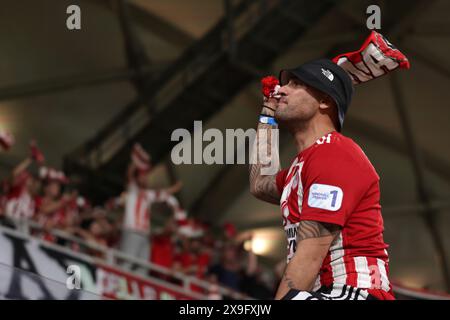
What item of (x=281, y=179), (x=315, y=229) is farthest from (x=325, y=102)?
(x=315, y=229)

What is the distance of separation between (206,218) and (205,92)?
200 inches

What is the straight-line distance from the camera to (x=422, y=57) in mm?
17047

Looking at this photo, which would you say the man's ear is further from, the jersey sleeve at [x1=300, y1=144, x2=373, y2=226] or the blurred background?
the blurred background

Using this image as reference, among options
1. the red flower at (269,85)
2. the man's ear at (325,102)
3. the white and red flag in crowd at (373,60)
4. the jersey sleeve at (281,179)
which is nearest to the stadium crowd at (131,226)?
the red flower at (269,85)

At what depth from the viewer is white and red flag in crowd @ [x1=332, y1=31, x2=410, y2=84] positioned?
11.8 ft

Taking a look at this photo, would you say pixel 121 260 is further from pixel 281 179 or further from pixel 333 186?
pixel 333 186

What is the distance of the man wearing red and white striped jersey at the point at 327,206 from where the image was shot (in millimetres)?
3135

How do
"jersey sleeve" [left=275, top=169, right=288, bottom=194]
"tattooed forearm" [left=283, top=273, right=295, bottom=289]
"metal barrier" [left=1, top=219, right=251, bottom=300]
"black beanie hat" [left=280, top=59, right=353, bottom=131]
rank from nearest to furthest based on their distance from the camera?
"tattooed forearm" [left=283, top=273, right=295, bottom=289], "black beanie hat" [left=280, top=59, right=353, bottom=131], "jersey sleeve" [left=275, top=169, right=288, bottom=194], "metal barrier" [left=1, top=219, right=251, bottom=300]

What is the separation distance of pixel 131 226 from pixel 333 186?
859 cm

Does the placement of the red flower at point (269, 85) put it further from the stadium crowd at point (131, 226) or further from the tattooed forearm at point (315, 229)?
the stadium crowd at point (131, 226)

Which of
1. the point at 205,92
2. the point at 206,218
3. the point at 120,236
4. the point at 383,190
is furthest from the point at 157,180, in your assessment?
the point at 120,236

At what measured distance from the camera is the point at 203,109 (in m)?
15.6

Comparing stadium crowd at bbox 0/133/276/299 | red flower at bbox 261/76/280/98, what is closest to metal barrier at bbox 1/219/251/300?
stadium crowd at bbox 0/133/276/299

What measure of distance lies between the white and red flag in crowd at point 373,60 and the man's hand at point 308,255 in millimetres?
782
